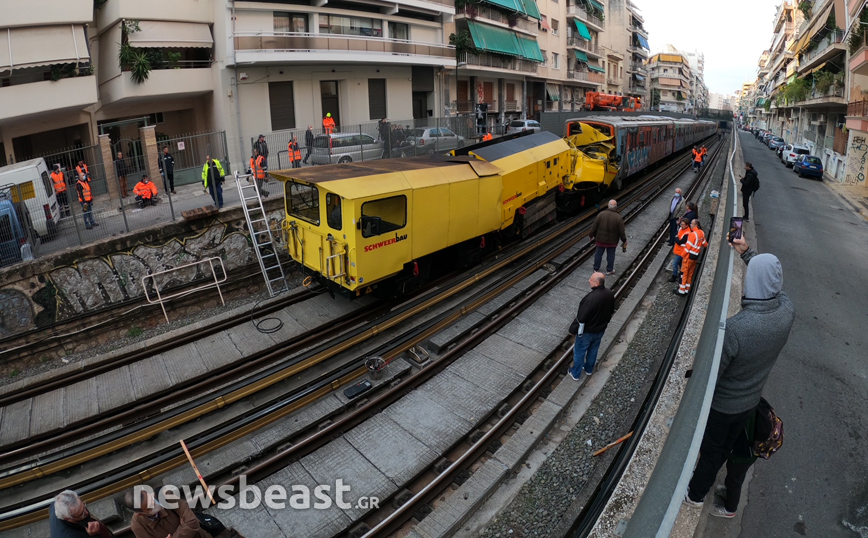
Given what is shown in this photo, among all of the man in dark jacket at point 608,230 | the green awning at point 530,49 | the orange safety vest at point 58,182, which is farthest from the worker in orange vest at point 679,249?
the green awning at point 530,49

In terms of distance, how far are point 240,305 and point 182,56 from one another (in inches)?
675

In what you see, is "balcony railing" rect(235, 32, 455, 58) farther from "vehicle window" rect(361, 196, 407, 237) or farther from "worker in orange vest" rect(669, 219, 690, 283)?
Result: "worker in orange vest" rect(669, 219, 690, 283)

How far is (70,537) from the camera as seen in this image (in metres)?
3.89

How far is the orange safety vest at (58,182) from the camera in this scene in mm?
11859

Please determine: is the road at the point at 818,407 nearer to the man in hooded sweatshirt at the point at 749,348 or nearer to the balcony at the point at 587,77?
the man in hooded sweatshirt at the point at 749,348

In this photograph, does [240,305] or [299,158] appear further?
[299,158]

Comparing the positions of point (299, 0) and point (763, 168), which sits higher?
point (299, 0)

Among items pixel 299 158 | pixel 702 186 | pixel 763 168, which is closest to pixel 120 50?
pixel 299 158

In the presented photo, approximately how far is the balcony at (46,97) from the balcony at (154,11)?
11.1 ft

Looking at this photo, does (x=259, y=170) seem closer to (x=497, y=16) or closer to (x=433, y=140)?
(x=433, y=140)

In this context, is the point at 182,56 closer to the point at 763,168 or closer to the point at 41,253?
the point at 41,253

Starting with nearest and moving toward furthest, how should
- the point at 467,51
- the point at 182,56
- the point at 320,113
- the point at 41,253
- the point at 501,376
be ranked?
the point at 501,376, the point at 41,253, the point at 182,56, the point at 320,113, the point at 467,51

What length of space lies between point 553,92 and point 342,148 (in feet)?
125

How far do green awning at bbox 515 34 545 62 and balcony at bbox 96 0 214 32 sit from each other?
2500 cm
